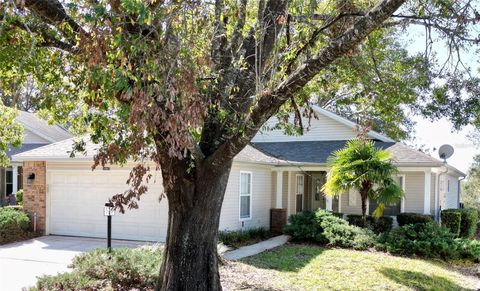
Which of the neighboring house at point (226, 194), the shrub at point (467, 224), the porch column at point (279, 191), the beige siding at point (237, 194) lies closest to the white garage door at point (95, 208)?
the neighboring house at point (226, 194)

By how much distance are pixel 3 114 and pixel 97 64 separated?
6431mm

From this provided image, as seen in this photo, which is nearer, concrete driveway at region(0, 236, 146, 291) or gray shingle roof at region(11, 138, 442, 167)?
concrete driveway at region(0, 236, 146, 291)

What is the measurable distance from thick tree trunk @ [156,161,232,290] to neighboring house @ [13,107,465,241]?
7.37 meters

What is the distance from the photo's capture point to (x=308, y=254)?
13.4m

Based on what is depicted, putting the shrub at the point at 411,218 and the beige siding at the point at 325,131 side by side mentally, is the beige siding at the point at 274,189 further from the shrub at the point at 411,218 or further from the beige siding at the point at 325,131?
the shrub at the point at 411,218

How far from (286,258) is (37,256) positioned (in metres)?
6.47

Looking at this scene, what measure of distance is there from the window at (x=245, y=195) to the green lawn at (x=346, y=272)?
2.99 m

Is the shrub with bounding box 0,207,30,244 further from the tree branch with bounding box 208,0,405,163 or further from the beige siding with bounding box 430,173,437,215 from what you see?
the beige siding with bounding box 430,173,437,215

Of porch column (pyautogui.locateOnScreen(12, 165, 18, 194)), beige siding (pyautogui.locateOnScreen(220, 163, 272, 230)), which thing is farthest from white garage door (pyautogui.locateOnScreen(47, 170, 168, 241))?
porch column (pyautogui.locateOnScreen(12, 165, 18, 194))

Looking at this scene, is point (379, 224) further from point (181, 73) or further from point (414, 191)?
point (181, 73)

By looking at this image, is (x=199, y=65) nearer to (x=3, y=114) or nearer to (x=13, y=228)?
(x=3, y=114)

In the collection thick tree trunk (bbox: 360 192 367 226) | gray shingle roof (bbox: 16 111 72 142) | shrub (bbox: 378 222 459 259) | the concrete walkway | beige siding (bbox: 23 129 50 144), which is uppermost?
gray shingle roof (bbox: 16 111 72 142)

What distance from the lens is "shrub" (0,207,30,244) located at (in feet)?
48.3

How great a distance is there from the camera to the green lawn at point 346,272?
9953mm
